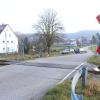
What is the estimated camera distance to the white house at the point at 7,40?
9288 cm

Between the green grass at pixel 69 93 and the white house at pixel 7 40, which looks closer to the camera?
the green grass at pixel 69 93

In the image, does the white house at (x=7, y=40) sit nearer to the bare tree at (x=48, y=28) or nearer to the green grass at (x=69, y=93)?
the bare tree at (x=48, y=28)

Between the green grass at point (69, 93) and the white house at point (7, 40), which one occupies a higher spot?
the white house at point (7, 40)

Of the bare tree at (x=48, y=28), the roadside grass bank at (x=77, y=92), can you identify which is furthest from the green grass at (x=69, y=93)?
the bare tree at (x=48, y=28)

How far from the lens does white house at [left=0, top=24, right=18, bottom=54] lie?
92.9 meters

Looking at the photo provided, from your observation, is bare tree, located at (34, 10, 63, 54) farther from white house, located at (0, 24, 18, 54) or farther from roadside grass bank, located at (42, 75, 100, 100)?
roadside grass bank, located at (42, 75, 100, 100)

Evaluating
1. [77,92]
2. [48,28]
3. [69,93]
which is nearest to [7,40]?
[48,28]

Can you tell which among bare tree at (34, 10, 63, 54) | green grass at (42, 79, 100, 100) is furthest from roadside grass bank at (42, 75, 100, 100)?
bare tree at (34, 10, 63, 54)

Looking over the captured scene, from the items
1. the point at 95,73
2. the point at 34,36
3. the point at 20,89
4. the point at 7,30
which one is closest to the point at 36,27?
the point at 34,36

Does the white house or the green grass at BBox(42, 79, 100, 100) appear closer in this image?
the green grass at BBox(42, 79, 100, 100)

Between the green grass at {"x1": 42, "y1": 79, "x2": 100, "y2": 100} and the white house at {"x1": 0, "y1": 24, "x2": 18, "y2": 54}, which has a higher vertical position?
the white house at {"x1": 0, "y1": 24, "x2": 18, "y2": 54}

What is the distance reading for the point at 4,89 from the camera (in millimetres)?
12203

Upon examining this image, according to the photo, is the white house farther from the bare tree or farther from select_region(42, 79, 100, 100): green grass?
select_region(42, 79, 100, 100): green grass

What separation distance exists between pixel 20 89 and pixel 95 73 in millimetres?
8183
